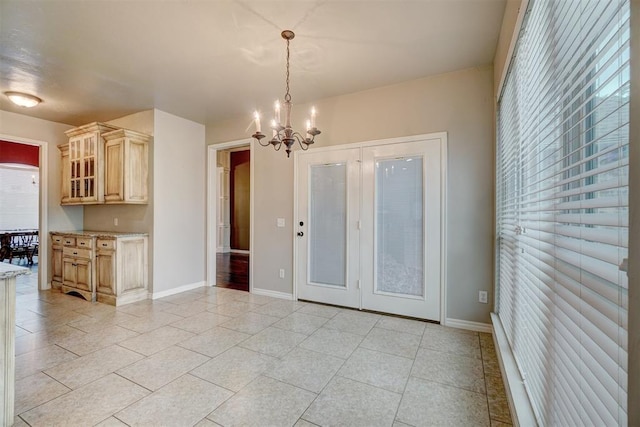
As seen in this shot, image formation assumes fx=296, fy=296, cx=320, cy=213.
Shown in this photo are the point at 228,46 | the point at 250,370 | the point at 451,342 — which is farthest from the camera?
the point at 451,342

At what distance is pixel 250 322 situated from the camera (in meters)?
3.23

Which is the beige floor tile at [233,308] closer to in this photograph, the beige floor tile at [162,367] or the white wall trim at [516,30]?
the beige floor tile at [162,367]

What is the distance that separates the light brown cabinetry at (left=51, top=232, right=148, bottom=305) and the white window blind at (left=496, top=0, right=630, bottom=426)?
4.33 metres

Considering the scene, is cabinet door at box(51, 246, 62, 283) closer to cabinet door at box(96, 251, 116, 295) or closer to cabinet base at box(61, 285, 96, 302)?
cabinet base at box(61, 285, 96, 302)

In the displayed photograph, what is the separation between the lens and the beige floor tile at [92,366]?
6.99 ft

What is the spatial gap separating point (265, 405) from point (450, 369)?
1.41 meters

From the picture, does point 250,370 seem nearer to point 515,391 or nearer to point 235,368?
point 235,368

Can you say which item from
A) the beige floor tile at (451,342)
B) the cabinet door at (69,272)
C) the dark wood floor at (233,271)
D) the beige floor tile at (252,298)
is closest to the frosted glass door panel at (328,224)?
the beige floor tile at (252,298)

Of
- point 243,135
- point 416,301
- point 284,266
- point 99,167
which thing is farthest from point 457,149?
point 99,167

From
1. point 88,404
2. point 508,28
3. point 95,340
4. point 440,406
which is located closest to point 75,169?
point 95,340

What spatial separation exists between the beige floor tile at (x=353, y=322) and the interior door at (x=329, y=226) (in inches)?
8.0

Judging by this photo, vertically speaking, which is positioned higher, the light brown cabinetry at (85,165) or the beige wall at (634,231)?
the light brown cabinetry at (85,165)

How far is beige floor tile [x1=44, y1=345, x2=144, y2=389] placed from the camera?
6.99 ft

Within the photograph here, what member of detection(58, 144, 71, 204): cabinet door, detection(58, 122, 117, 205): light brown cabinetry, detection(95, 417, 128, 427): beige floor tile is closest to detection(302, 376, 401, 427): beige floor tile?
detection(95, 417, 128, 427): beige floor tile
